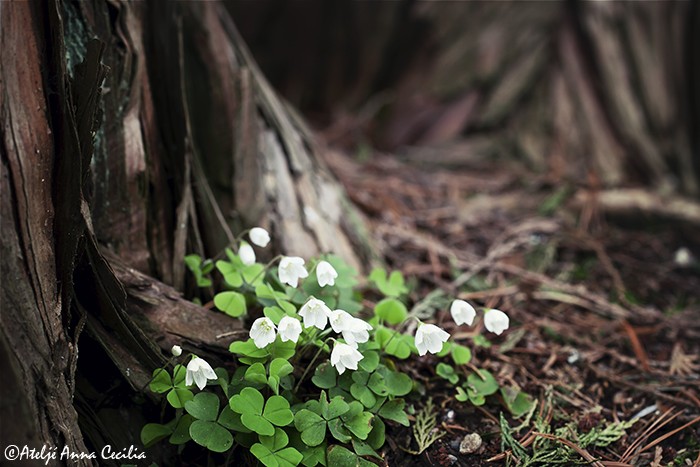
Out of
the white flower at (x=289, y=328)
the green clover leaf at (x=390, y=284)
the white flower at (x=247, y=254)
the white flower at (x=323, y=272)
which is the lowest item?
the green clover leaf at (x=390, y=284)

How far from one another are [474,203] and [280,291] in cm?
183

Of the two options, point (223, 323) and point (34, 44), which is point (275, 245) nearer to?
point (223, 323)

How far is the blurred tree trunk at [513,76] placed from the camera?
416cm

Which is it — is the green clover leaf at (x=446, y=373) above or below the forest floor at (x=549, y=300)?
above

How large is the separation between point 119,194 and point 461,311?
3.96 ft

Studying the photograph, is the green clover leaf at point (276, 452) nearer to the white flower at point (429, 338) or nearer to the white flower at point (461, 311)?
the white flower at point (429, 338)

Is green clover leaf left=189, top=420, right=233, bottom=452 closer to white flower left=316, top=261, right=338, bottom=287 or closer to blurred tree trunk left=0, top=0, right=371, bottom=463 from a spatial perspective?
blurred tree trunk left=0, top=0, right=371, bottom=463

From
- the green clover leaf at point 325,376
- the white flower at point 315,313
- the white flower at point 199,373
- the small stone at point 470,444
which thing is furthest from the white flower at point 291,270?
the small stone at point 470,444

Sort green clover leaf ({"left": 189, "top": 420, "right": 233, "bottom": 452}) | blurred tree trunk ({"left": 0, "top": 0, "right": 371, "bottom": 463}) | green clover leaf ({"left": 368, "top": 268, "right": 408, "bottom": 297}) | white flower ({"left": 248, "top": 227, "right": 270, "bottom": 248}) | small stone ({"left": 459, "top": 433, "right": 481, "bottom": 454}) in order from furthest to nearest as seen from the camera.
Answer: green clover leaf ({"left": 368, "top": 268, "right": 408, "bottom": 297}) → white flower ({"left": 248, "top": 227, "right": 270, "bottom": 248}) → small stone ({"left": 459, "top": 433, "right": 481, "bottom": 454}) → green clover leaf ({"left": 189, "top": 420, "right": 233, "bottom": 452}) → blurred tree trunk ({"left": 0, "top": 0, "right": 371, "bottom": 463})

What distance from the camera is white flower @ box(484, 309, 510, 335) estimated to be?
7.06 feet

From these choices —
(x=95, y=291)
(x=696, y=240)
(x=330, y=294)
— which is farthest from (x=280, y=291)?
(x=696, y=240)

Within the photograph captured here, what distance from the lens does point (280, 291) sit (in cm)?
232

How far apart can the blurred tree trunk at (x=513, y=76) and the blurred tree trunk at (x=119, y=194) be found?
1.84 metres

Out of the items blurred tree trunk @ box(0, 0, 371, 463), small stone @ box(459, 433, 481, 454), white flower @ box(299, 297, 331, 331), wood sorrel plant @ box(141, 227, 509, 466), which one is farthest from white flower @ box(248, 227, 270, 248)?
small stone @ box(459, 433, 481, 454)
